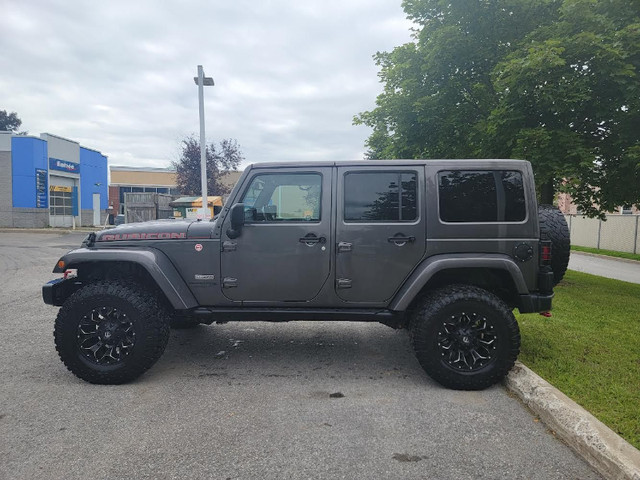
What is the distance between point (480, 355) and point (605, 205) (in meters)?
7.87

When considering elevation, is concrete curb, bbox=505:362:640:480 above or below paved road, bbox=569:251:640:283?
above

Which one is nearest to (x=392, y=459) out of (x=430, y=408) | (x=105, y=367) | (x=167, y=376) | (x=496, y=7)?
(x=430, y=408)

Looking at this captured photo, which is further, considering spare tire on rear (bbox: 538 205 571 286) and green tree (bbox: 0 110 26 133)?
green tree (bbox: 0 110 26 133)

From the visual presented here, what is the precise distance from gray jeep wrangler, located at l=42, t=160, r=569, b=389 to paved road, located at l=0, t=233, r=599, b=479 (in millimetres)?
376

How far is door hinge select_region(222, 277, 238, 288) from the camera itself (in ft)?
13.2

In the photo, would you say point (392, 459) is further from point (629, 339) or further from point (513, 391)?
point (629, 339)

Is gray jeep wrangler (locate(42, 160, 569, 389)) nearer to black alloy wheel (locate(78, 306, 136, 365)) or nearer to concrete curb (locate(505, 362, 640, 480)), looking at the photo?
black alloy wheel (locate(78, 306, 136, 365))

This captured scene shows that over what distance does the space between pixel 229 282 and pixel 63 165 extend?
3042cm

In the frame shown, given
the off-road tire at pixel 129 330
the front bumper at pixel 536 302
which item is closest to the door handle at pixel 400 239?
the front bumper at pixel 536 302

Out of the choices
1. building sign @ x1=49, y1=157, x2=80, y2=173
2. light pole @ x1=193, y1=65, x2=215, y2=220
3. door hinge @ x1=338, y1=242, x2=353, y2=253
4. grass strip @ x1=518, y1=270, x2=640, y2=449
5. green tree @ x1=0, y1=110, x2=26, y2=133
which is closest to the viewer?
grass strip @ x1=518, y1=270, x2=640, y2=449

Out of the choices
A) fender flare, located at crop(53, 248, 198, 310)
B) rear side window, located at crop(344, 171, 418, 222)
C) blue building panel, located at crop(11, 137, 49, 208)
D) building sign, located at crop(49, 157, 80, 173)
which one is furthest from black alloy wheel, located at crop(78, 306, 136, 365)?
building sign, located at crop(49, 157, 80, 173)

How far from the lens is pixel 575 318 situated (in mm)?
5957

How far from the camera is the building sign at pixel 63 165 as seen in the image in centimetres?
2772

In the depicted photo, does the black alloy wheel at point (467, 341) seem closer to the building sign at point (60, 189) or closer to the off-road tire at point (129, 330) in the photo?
the off-road tire at point (129, 330)
